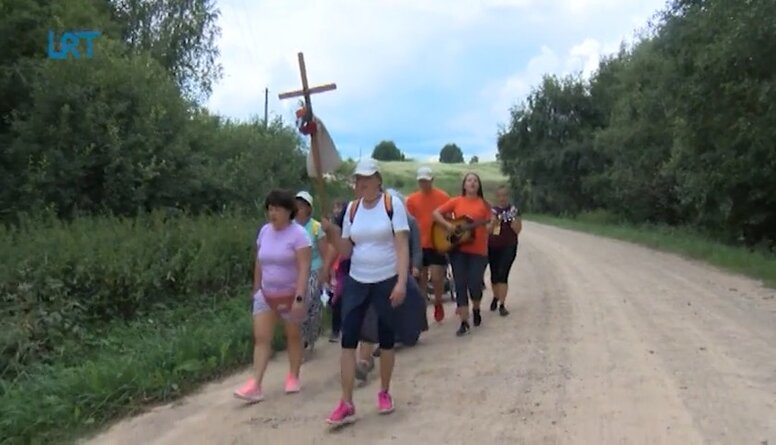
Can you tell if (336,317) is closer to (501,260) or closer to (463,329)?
(463,329)

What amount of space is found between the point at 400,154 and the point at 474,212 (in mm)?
92399

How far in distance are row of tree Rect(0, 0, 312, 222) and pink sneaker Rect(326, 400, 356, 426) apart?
1178cm

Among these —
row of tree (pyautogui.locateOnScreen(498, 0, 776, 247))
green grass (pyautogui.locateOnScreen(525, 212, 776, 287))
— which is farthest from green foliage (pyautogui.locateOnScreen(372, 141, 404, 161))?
green grass (pyautogui.locateOnScreen(525, 212, 776, 287))

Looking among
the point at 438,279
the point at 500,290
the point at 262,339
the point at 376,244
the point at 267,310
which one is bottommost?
the point at 500,290

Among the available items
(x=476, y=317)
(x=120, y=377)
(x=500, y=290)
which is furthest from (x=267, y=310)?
(x=500, y=290)

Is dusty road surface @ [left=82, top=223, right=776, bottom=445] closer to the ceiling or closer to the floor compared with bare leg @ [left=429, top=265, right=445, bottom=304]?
closer to the floor

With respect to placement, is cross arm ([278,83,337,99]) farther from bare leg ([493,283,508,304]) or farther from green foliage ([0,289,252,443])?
bare leg ([493,283,508,304])

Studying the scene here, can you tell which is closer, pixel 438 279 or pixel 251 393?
A: pixel 251 393

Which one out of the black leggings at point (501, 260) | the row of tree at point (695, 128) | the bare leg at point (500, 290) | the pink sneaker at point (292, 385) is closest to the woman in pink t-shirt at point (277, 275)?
the pink sneaker at point (292, 385)

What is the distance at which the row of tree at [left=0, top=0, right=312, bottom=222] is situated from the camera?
17922 mm

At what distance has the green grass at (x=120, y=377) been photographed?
22.6 ft

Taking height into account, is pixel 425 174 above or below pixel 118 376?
above

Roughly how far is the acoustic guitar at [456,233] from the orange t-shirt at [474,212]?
0.17ft

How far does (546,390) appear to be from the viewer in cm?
732
